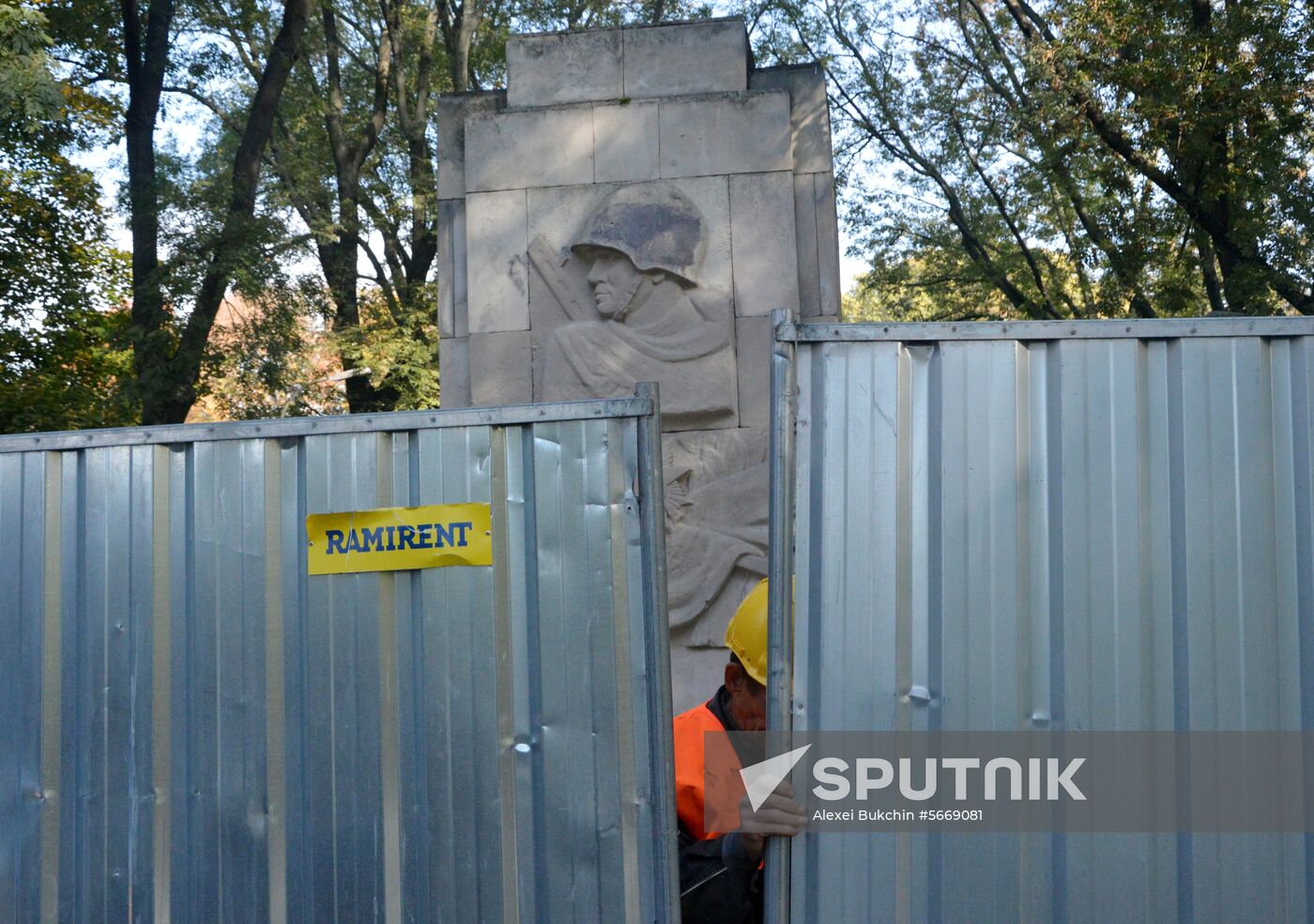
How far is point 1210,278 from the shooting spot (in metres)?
15.7

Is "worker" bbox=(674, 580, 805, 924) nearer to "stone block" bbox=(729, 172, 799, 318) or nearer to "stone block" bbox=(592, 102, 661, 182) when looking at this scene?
"stone block" bbox=(729, 172, 799, 318)

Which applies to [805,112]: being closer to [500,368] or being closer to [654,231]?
[654,231]

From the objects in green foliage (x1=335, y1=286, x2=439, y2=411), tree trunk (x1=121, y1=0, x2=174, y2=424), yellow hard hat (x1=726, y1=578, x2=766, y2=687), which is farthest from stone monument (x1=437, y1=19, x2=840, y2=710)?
green foliage (x1=335, y1=286, x2=439, y2=411)

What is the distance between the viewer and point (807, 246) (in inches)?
322

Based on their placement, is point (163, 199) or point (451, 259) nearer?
point (451, 259)

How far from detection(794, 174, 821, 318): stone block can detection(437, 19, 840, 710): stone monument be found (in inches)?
0.5

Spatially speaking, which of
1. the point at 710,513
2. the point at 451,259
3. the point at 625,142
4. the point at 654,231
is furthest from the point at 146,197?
the point at 710,513

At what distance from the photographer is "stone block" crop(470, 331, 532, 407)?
8.30 metres

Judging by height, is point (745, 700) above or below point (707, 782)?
above

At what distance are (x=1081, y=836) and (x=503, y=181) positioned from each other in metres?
6.35

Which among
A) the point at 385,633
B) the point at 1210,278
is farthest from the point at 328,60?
the point at 385,633

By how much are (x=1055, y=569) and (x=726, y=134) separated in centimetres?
571

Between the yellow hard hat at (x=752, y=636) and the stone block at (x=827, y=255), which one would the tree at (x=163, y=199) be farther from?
the yellow hard hat at (x=752, y=636)
